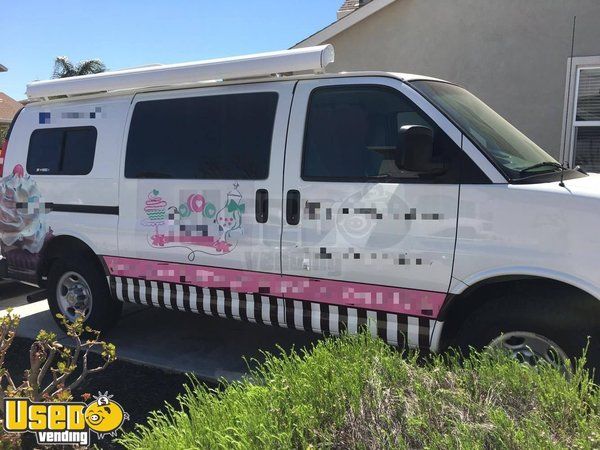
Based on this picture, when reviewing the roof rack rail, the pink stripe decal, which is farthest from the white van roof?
the pink stripe decal

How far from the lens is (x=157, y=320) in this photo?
224 inches

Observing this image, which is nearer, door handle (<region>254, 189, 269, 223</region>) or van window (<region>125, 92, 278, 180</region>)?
door handle (<region>254, 189, 269, 223</region>)

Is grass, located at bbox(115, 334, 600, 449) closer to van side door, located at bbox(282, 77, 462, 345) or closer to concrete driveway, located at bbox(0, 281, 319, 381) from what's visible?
van side door, located at bbox(282, 77, 462, 345)

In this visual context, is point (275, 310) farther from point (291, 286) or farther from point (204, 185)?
point (204, 185)

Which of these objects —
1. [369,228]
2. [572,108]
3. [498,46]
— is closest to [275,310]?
[369,228]

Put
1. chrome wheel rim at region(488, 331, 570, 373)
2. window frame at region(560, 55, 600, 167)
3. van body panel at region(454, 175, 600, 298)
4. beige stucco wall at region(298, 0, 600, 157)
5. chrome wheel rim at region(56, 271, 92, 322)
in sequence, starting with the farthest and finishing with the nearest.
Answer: beige stucco wall at region(298, 0, 600, 157), window frame at region(560, 55, 600, 167), chrome wheel rim at region(56, 271, 92, 322), chrome wheel rim at region(488, 331, 570, 373), van body panel at region(454, 175, 600, 298)

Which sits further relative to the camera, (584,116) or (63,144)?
(584,116)

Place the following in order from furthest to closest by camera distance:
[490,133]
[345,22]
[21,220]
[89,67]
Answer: [89,67] → [345,22] → [21,220] → [490,133]

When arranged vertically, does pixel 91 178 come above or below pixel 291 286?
above

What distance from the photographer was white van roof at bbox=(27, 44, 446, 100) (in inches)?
Answer: 147

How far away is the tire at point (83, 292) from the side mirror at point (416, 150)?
3.15m

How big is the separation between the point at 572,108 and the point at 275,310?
5.59 m

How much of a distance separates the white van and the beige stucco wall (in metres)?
4.02

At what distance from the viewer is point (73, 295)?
507 cm
